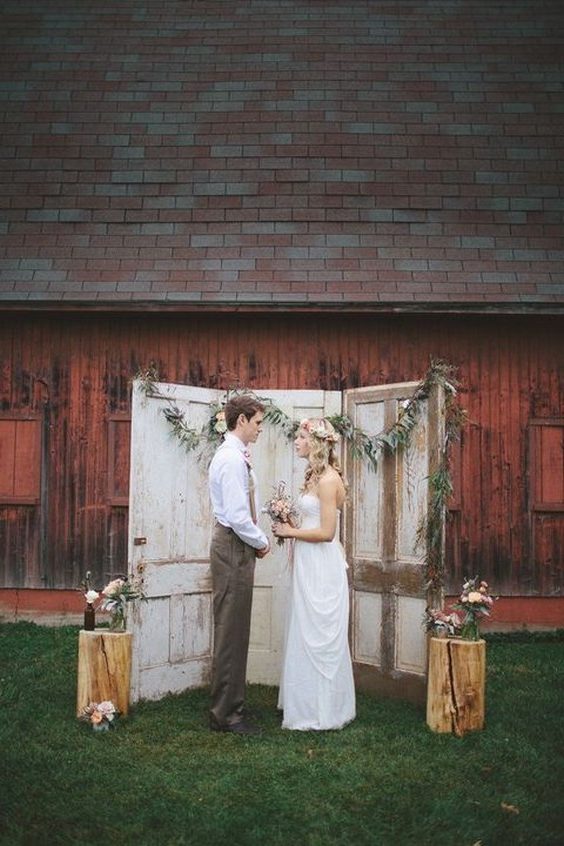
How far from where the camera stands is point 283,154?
11.5m

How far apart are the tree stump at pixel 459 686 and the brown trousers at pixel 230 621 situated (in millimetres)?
1402

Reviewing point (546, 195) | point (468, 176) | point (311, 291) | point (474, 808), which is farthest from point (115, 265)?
point (474, 808)

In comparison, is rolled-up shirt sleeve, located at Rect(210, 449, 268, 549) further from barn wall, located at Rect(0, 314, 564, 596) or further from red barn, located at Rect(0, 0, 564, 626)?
barn wall, located at Rect(0, 314, 564, 596)

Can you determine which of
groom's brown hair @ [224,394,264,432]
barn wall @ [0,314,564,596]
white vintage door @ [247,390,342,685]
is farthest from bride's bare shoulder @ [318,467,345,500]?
barn wall @ [0,314,564,596]

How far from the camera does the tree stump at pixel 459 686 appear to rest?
20.5 ft

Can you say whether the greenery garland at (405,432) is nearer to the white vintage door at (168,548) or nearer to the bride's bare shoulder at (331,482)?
the white vintage door at (168,548)

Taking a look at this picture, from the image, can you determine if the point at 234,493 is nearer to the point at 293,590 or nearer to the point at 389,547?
the point at 293,590

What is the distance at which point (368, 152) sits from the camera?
11.6m

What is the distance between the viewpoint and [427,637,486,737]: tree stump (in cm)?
625

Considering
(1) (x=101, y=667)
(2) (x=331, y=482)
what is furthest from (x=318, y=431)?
(1) (x=101, y=667)

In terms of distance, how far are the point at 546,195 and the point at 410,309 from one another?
2.65 meters

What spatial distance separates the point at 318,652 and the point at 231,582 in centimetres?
81

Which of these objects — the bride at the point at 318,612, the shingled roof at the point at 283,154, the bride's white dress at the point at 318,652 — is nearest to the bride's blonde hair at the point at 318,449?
the bride at the point at 318,612

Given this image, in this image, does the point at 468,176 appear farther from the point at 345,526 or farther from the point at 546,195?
the point at 345,526
